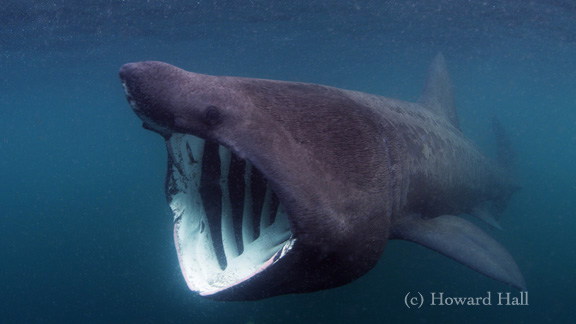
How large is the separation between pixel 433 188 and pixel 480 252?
2.55 feet

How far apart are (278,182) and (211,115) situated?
1.81 feet

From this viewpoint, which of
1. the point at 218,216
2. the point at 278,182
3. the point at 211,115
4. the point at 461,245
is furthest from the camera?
the point at 461,245

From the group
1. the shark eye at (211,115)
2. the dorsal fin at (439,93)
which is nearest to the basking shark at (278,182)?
the shark eye at (211,115)

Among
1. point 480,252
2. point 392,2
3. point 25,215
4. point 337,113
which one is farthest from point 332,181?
point 25,215

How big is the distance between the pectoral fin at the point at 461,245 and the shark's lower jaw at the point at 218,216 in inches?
51.8

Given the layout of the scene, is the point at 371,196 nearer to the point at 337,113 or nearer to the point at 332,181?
the point at 332,181

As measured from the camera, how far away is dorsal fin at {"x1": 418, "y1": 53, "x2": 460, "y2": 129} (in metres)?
6.21

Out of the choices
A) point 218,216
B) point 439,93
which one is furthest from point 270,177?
point 439,93

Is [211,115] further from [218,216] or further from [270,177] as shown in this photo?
[218,216]

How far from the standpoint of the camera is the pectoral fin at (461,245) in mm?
3216

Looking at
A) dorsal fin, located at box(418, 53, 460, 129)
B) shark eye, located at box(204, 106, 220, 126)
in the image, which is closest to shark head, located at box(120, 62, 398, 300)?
shark eye, located at box(204, 106, 220, 126)

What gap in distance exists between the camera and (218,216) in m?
2.63

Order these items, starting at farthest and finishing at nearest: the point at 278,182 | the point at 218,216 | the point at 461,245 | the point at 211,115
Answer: the point at 461,245, the point at 218,216, the point at 211,115, the point at 278,182

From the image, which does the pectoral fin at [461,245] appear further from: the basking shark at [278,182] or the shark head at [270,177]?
the shark head at [270,177]
